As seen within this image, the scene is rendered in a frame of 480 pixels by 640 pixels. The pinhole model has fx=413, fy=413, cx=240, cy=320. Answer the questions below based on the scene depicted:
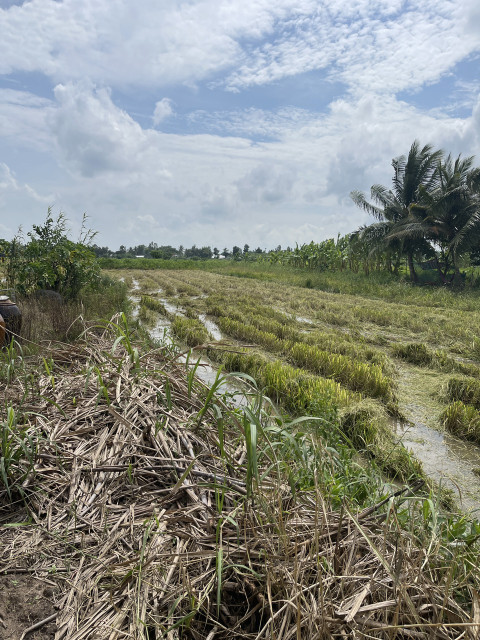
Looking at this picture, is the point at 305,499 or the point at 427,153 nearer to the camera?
the point at 305,499

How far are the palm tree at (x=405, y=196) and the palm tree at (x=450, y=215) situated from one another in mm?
432

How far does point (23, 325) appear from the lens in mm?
6078

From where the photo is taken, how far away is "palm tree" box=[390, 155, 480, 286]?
18438 millimetres

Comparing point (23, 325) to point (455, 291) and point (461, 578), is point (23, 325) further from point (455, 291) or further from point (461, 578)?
point (455, 291)

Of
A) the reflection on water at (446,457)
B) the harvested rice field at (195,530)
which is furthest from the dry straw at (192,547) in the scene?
the reflection on water at (446,457)

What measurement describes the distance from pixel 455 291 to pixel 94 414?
1915cm

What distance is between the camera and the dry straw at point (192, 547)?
1.38 metres

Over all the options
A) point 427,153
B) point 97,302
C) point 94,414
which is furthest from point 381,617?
point 427,153

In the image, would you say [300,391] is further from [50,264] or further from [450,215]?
[450,215]

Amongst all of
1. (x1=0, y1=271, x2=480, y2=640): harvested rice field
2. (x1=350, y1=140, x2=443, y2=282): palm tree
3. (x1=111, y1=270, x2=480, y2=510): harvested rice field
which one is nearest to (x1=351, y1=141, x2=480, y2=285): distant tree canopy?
(x1=350, y1=140, x2=443, y2=282): palm tree

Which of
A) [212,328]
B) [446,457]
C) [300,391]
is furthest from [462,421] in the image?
[212,328]

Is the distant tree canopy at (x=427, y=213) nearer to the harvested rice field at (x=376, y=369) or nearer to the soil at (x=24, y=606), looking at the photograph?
the harvested rice field at (x=376, y=369)

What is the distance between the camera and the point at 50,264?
8.29 metres

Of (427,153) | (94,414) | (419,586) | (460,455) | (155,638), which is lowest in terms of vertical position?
(460,455)
